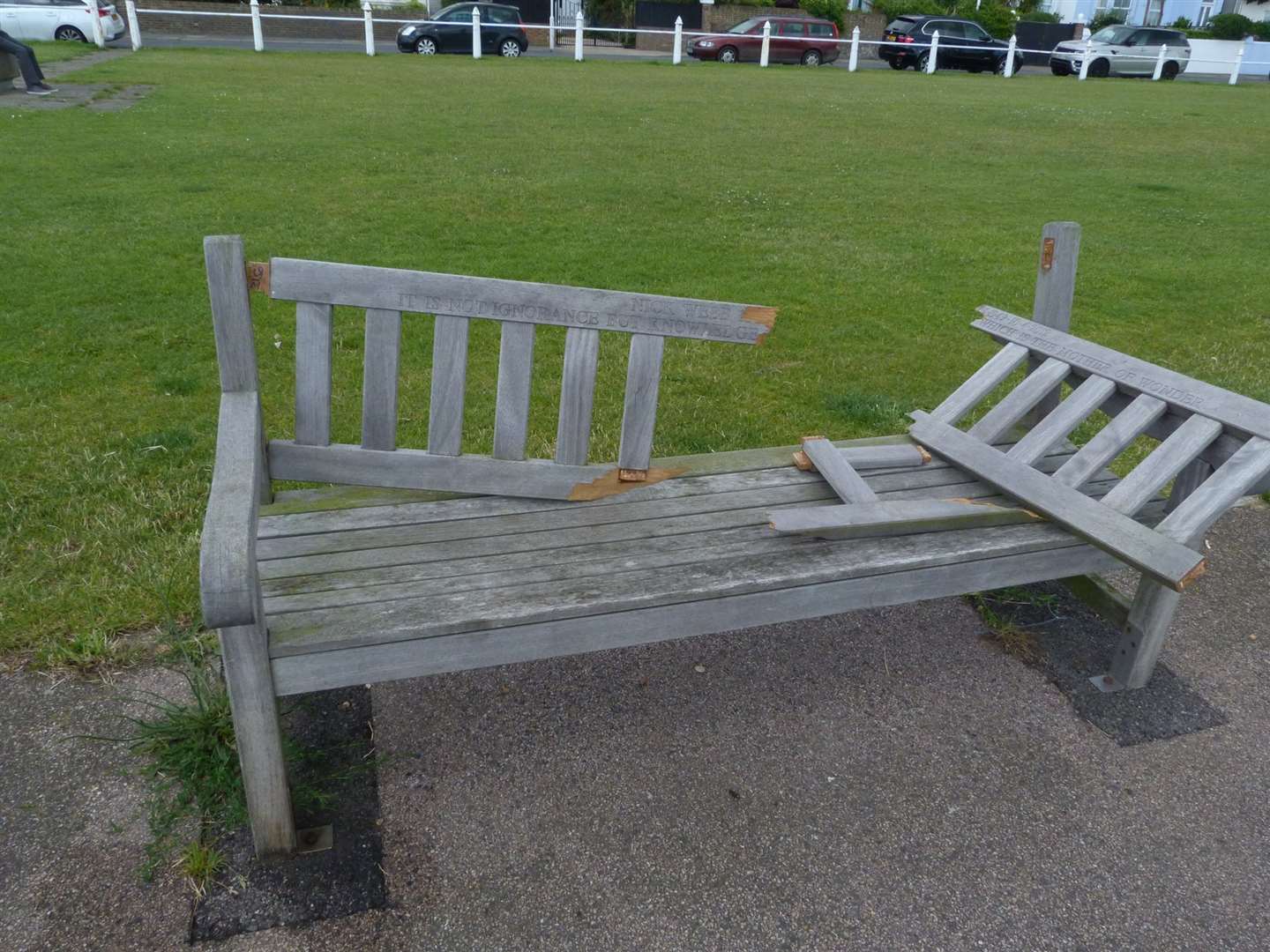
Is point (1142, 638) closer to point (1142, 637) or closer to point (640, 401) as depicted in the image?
point (1142, 637)

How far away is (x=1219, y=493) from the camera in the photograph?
2635 millimetres

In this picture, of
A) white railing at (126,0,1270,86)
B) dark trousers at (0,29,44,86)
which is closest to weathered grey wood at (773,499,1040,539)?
dark trousers at (0,29,44,86)

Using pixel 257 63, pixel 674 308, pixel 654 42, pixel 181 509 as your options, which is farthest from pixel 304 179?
pixel 654 42

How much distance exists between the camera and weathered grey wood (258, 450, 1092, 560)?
263cm

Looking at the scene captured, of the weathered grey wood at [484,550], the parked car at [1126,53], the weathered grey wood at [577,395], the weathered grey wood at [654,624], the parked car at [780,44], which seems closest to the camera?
the weathered grey wood at [654,624]

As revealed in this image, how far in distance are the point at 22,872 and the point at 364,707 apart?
0.87 m

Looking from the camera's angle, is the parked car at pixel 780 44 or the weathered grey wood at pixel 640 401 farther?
the parked car at pixel 780 44

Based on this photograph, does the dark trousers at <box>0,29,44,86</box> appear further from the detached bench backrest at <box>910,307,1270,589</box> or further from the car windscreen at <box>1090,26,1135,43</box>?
the car windscreen at <box>1090,26,1135,43</box>

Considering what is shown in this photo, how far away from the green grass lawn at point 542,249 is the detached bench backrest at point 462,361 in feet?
2.80

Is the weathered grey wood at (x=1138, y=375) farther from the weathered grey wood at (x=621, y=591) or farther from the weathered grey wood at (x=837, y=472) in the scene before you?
the weathered grey wood at (x=837, y=472)

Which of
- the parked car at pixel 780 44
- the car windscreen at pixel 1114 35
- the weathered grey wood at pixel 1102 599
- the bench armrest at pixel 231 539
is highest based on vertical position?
the bench armrest at pixel 231 539

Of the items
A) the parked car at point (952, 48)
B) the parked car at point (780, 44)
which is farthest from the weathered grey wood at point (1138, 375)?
the parked car at point (952, 48)

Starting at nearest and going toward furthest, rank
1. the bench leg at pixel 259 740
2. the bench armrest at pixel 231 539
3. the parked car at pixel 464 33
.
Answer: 1. the bench armrest at pixel 231 539
2. the bench leg at pixel 259 740
3. the parked car at pixel 464 33

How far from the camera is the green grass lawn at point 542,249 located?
4062mm
